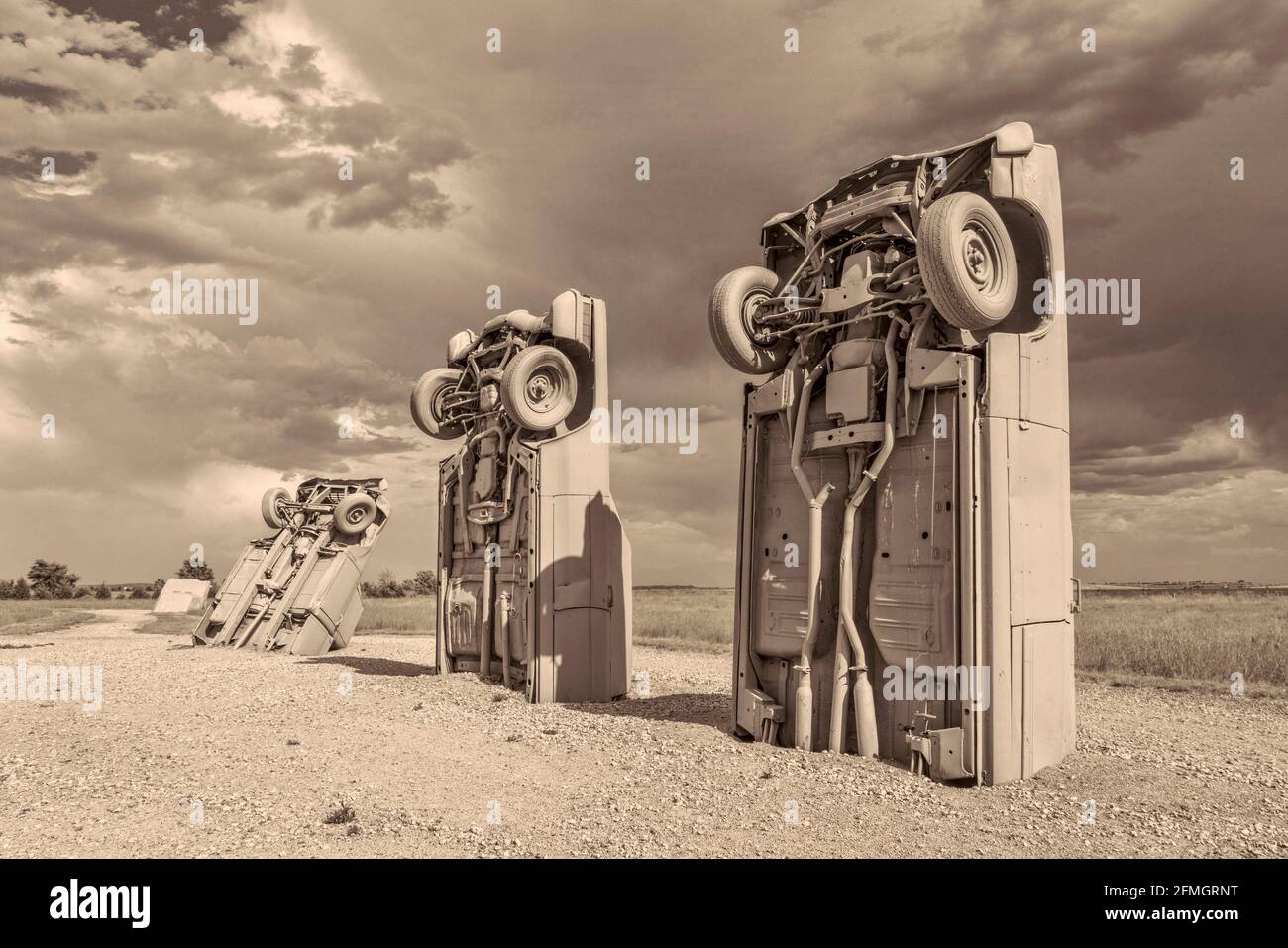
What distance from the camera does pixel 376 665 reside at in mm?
19594

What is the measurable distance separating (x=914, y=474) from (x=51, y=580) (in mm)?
68815

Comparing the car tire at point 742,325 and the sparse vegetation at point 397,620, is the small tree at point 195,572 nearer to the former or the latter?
the sparse vegetation at point 397,620

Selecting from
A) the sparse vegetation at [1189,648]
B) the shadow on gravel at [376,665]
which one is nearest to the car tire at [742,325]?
the sparse vegetation at [1189,648]

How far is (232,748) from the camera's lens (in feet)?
35.2

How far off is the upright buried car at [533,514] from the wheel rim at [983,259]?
23.6ft

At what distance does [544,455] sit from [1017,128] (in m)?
8.00

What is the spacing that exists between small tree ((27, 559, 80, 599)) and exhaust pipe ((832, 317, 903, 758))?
214ft

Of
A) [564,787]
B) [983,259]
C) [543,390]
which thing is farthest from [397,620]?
[983,259]

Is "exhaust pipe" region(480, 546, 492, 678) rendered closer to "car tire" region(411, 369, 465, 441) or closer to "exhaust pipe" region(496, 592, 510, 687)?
"exhaust pipe" region(496, 592, 510, 687)

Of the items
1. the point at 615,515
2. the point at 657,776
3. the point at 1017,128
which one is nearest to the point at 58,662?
the point at 615,515

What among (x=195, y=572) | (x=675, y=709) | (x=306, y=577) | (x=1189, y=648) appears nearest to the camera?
(x=675, y=709)

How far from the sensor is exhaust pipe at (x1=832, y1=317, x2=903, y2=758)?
9.42 m

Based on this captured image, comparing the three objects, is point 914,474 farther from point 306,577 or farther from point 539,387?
point 306,577

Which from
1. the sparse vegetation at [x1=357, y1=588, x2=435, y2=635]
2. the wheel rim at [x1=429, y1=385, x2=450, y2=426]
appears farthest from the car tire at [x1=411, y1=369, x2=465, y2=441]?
the sparse vegetation at [x1=357, y1=588, x2=435, y2=635]
